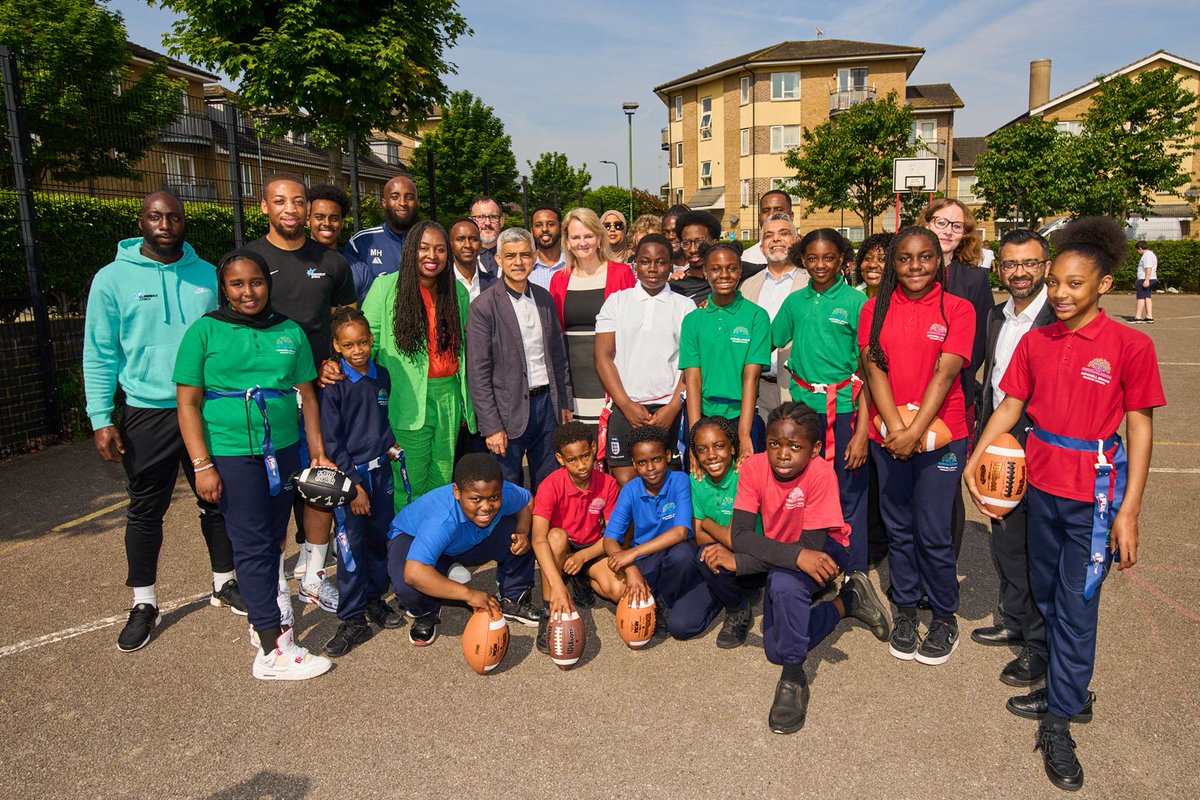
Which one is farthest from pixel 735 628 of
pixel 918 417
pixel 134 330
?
pixel 134 330

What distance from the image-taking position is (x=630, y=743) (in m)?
3.47

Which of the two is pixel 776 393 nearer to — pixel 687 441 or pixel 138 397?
pixel 687 441

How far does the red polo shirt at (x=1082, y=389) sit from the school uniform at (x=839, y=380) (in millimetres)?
1260

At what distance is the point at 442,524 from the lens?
4402 mm

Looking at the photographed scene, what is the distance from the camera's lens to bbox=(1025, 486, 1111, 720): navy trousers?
3.27 m

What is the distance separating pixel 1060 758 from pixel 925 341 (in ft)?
6.70

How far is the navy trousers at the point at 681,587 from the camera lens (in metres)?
4.48

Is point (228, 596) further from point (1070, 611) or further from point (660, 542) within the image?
point (1070, 611)

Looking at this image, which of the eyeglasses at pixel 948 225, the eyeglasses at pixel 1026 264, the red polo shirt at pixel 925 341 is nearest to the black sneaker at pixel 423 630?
the red polo shirt at pixel 925 341

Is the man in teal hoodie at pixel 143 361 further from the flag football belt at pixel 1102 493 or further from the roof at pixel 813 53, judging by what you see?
the roof at pixel 813 53

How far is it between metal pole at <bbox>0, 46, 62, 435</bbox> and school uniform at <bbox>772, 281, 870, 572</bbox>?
817 cm

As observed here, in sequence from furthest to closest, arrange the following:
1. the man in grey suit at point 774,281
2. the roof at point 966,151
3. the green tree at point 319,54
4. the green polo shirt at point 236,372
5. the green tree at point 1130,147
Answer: the roof at point 966,151 < the green tree at point 1130,147 < the green tree at point 319,54 < the man in grey suit at point 774,281 < the green polo shirt at point 236,372

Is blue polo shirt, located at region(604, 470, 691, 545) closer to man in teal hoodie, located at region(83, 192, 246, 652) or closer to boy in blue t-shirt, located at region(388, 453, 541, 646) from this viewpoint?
boy in blue t-shirt, located at region(388, 453, 541, 646)

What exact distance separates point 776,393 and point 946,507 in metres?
1.52
